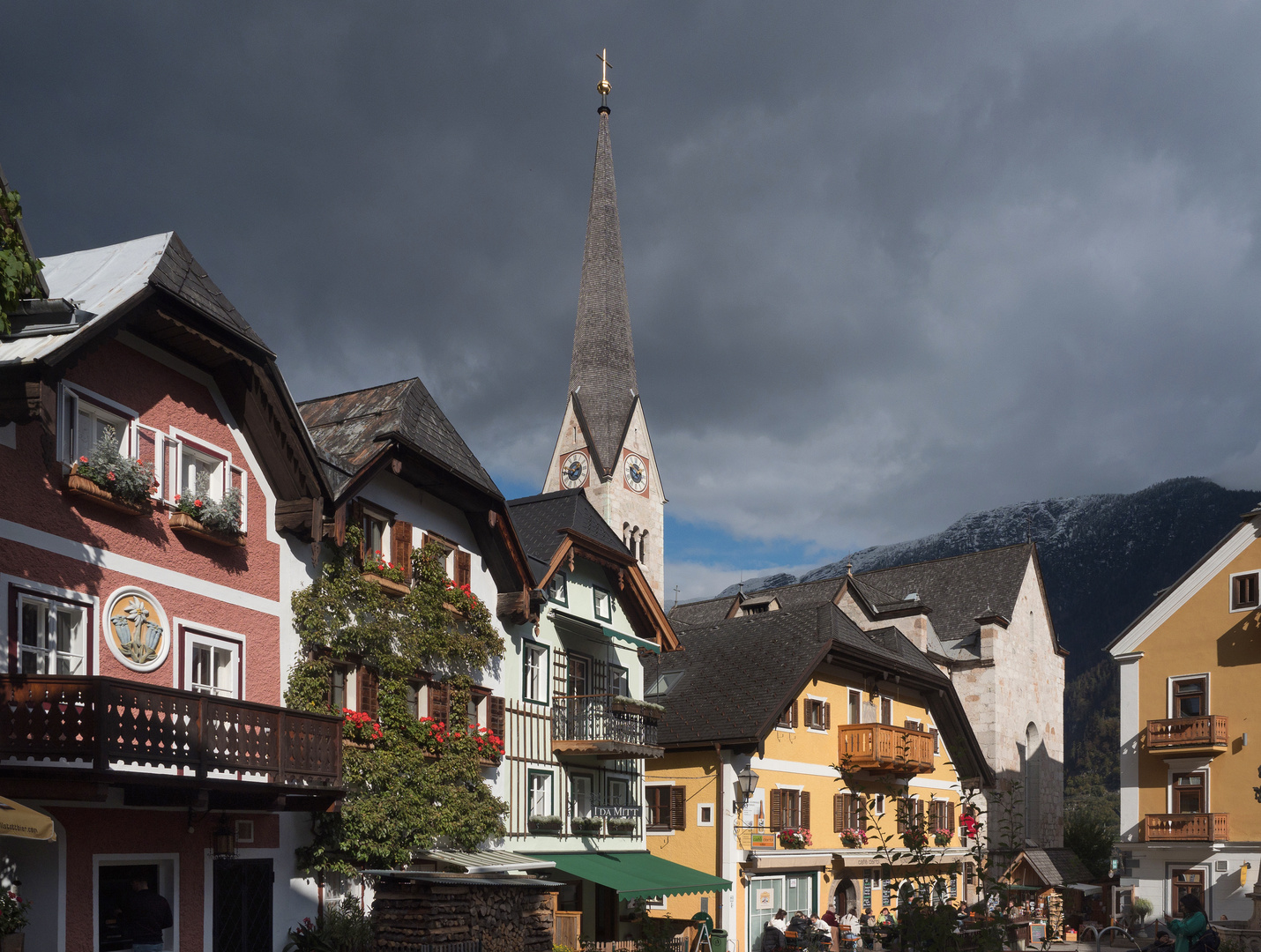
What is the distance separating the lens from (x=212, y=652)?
1841cm

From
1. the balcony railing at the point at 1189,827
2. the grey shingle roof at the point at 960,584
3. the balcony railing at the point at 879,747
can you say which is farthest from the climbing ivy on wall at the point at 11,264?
the grey shingle roof at the point at 960,584

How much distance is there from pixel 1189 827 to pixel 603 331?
5923 cm

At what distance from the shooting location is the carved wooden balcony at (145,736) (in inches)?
552

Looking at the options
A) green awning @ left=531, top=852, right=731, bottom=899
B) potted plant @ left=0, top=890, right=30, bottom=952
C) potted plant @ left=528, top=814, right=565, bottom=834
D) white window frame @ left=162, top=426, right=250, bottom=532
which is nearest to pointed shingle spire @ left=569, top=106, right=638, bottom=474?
green awning @ left=531, top=852, right=731, bottom=899

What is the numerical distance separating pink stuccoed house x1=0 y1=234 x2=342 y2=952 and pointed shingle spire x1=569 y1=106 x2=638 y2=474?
66.6m

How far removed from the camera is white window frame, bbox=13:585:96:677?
15.1 m

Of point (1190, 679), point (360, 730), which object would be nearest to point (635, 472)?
point (1190, 679)

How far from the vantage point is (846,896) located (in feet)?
119

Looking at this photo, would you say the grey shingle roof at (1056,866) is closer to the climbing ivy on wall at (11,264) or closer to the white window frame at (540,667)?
the white window frame at (540,667)

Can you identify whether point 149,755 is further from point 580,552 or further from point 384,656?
point 580,552

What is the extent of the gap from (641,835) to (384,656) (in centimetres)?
1237

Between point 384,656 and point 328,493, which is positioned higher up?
point 328,493

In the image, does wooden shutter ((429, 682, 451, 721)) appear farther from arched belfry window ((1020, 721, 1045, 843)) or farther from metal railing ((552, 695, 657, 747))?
arched belfry window ((1020, 721, 1045, 843))

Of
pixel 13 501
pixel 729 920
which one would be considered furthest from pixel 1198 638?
pixel 13 501
